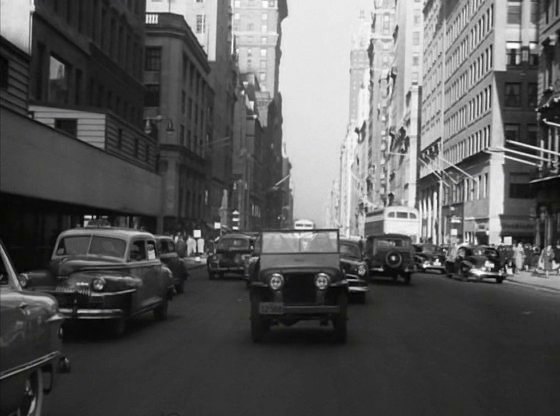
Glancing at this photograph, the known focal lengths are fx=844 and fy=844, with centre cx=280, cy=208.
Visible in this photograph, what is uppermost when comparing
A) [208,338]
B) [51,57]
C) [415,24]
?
[415,24]

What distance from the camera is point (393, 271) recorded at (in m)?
32.8

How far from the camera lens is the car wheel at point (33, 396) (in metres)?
6.71

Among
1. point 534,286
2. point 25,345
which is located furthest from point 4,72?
point 534,286

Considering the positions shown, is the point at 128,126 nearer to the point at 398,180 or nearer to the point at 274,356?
the point at 274,356

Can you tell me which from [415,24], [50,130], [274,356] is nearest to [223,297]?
[50,130]

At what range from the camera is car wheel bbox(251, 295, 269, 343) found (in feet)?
44.9

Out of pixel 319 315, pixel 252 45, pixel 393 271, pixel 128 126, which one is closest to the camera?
pixel 319 315

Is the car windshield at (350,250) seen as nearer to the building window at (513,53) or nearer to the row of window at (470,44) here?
the building window at (513,53)

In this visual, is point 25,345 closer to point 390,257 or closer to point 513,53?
point 390,257

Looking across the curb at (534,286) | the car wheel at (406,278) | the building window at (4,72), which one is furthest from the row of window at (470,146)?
the building window at (4,72)

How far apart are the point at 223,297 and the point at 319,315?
1125cm

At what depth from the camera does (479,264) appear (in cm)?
3825

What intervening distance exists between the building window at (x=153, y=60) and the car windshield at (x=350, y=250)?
46307mm

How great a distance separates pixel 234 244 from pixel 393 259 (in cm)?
682
